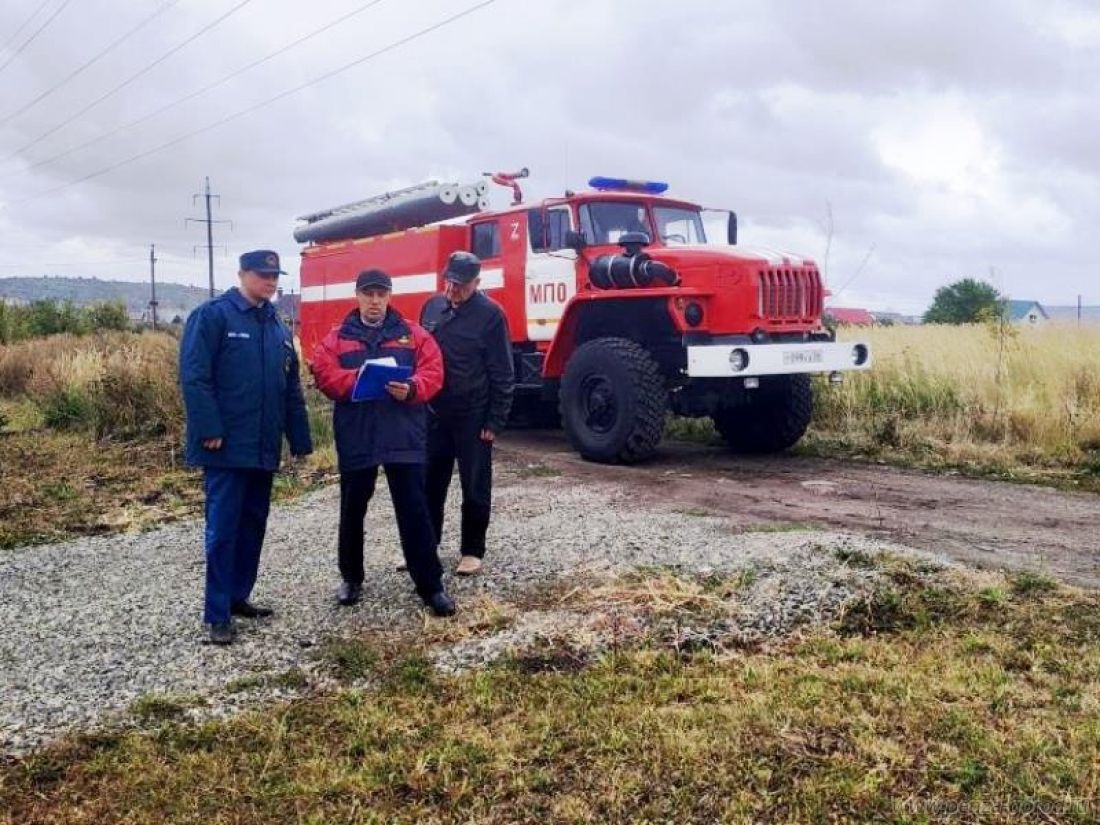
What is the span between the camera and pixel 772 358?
8.36 metres

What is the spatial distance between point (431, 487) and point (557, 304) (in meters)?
4.57

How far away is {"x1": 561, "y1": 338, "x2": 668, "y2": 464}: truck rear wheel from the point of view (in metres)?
8.52

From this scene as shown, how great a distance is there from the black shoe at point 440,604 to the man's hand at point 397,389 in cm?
91

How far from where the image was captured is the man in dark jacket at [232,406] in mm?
4352

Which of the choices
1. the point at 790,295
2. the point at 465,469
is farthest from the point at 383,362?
the point at 790,295

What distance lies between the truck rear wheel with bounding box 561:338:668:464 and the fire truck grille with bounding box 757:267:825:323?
1061mm

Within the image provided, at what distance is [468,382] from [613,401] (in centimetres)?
387

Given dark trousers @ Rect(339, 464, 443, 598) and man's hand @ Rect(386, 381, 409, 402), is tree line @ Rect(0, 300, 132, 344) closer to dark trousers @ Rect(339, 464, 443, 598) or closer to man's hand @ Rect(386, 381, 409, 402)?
dark trousers @ Rect(339, 464, 443, 598)

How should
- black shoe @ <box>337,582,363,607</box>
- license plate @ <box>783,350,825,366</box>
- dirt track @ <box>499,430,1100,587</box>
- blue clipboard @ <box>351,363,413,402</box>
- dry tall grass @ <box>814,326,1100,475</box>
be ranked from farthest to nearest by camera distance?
dry tall grass @ <box>814,326,1100,475</box>
license plate @ <box>783,350,825,366</box>
dirt track @ <box>499,430,1100,587</box>
black shoe @ <box>337,582,363,607</box>
blue clipboard @ <box>351,363,413,402</box>

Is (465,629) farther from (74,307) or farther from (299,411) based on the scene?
(74,307)

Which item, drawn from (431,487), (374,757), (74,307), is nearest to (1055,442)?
(431,487)

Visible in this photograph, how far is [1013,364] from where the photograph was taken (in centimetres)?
1060

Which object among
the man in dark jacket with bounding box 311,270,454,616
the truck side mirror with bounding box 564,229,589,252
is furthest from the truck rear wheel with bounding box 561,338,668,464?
the man in dark jacket with bounding box 311,270,454,616

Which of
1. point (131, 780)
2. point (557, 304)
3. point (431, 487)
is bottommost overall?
point (131, 780)
